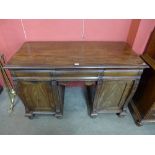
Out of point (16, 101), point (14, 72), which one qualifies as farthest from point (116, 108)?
point (16, 101)

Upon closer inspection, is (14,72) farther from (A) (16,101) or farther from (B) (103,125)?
(B) (103,125)

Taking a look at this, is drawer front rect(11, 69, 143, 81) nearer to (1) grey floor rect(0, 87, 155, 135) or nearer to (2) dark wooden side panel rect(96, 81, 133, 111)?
(2) dark wooden side panel rect(96, 81, 133, 111)

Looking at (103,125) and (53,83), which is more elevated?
(53,83)

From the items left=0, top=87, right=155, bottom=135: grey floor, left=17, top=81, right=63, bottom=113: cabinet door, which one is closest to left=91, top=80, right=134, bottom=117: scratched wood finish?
left=0, top=87, right=155, bottom=135: grey floor

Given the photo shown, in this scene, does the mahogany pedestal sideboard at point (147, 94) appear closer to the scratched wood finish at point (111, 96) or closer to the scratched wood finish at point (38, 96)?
the scratched wood finish at point (111, 96)

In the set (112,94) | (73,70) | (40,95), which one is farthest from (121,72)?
(40,95)

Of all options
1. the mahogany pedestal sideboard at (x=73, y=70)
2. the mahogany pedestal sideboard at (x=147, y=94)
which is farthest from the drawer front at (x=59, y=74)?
the mahogany pedestal sideboard at (x=147, y=94)

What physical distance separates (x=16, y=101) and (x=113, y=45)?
4.57 feet

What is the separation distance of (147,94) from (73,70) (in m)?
0.83

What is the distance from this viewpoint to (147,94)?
1294 mm

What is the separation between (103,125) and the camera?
143 centimetres

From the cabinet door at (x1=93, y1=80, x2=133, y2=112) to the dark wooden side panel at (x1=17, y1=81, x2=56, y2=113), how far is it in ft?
1.47

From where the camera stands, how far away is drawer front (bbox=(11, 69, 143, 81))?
103cm
